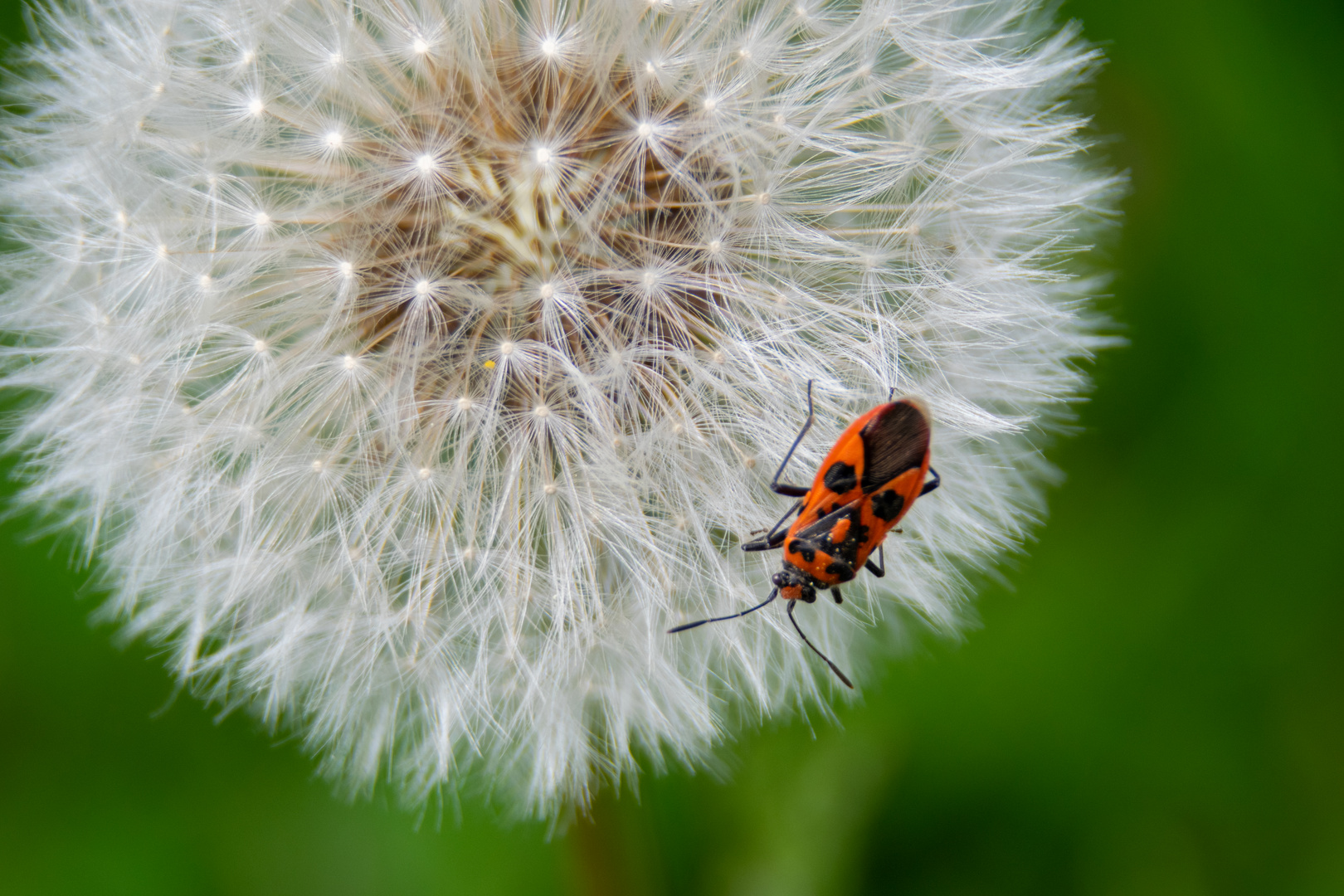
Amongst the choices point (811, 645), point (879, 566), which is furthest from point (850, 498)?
point (811, 645)

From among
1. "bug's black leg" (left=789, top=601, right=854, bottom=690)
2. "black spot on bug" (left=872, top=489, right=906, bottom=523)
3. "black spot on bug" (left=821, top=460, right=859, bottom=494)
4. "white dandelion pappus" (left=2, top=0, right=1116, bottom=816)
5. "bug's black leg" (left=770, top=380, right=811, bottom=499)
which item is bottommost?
"bug's black leg" (left=789, top=601, right=854, bottom=690)

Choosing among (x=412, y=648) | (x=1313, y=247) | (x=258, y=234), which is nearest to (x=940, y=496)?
(x=412, y=648)

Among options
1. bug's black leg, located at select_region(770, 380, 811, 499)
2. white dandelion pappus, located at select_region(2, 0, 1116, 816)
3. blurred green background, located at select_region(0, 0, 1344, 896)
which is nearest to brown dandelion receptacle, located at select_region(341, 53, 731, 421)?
white dandelion pappus, located at select_region(2, 0, 1116, 816)

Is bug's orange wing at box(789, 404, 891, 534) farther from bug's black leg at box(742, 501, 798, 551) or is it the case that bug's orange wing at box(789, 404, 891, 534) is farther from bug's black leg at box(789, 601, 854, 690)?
bug's black leg at box(789, 601, 854, 690)

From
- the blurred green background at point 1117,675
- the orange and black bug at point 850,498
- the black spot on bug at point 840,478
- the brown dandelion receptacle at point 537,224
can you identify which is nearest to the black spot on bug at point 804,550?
the orange and black bug at point 850,498

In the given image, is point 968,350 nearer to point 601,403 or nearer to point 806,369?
point 806,369

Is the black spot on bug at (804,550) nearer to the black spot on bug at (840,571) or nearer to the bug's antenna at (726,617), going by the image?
the black spot on bug at (840,571)

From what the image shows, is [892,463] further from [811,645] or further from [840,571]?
[811,645]
